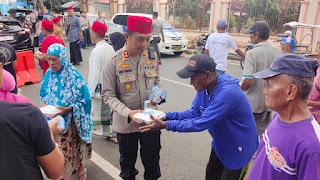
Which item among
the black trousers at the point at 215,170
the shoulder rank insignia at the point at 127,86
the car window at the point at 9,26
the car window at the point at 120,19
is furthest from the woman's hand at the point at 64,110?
the car window at the point at 120,19

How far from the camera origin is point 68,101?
2.86 metres

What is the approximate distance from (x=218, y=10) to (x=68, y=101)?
13.9 metres

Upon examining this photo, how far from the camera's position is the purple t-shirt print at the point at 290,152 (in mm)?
1245

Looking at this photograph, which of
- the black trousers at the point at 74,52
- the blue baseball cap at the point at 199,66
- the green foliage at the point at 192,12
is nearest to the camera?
the blue baseball cap at the point at 199,66

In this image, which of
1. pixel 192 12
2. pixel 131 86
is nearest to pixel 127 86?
pixel 131 86

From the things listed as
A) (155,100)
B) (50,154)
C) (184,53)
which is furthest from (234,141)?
(184,53)

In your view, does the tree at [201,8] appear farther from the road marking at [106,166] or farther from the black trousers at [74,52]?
the road marking at [106,166]

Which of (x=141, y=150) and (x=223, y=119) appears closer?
(x=223, y=119)

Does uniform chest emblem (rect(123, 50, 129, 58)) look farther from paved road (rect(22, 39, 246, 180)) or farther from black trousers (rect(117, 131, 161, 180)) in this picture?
paved road (rect(22, 39, 246, 180))

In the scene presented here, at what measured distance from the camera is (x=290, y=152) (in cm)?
133

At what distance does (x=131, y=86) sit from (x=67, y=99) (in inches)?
32.8

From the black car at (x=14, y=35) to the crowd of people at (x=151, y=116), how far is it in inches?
135

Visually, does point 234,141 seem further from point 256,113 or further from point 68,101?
point 68,101

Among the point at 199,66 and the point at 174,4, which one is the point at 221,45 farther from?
the point at 174,4
